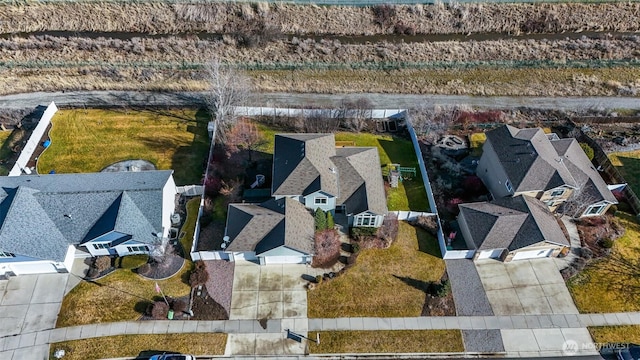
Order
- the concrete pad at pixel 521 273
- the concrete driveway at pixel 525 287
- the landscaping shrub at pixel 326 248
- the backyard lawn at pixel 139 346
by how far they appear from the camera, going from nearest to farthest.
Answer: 1. the backyard lawn at pixel 139 346
2. the concrete driveway at pixel 525 287
3. the concrete pad at pixel 521 273
4. the landscaping shrub at pixel 326 248

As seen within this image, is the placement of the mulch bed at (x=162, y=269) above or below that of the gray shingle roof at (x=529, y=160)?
below

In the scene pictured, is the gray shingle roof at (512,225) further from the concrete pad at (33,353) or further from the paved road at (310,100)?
the concrete pad at (33,353)

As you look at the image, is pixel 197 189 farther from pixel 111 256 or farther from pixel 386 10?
pixel 386 10

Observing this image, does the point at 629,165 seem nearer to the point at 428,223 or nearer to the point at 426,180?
the point at 426,180

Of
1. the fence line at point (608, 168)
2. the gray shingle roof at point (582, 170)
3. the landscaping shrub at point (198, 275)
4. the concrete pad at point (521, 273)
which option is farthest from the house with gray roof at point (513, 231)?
the landscaping shrub at point (198, 275)

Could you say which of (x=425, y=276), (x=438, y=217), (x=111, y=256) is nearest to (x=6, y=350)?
(x=111, y=256)

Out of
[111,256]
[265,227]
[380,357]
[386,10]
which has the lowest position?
[380,357]

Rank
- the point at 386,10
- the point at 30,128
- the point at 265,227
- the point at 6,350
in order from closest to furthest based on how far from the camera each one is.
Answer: the point at 6,350 → the point at 265,227 → the point at 30,128 → the point at 386,10

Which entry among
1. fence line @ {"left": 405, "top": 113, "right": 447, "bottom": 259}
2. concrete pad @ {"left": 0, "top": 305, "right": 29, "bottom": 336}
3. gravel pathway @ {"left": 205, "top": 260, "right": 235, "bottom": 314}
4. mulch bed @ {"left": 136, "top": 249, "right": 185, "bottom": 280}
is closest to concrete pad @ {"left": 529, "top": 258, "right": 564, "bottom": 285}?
fence line @ {"left": 405, "top": 113, "right": 447, "bottom": 259}
